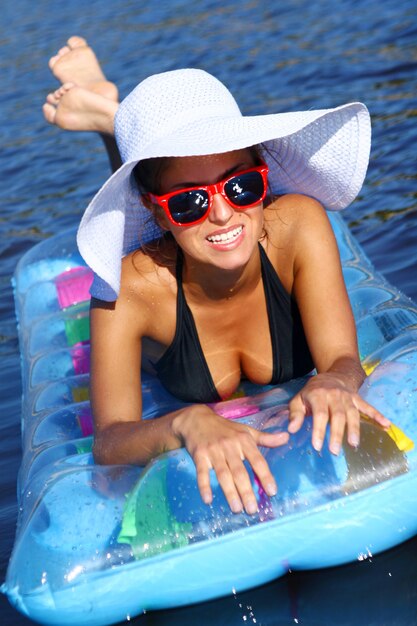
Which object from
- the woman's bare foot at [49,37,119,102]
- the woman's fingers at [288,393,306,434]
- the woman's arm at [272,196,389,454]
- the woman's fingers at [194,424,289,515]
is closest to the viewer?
the woman's fingers at [194,424,289,515]

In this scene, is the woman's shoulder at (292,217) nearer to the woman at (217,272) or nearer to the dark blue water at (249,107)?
the woman at (217,272)

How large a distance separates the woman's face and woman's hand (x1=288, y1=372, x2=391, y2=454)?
43 cm

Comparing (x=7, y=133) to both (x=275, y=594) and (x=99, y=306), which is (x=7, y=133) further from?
(x=275, y=594)

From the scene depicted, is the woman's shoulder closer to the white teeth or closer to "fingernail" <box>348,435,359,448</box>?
the white teeth

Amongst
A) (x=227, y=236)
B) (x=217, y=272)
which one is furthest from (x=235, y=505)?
(x=217, y=272)

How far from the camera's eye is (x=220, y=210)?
280 centimetres

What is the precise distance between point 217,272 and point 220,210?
1.18 feet

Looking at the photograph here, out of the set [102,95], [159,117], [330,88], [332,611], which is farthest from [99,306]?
[330,88]

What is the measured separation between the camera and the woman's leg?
4.64m

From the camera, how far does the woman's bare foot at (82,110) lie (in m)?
4.63

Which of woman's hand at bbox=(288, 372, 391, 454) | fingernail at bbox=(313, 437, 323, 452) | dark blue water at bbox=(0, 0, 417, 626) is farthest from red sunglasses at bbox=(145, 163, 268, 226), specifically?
dark blue water at bbox=(0, 0, 417, 626)

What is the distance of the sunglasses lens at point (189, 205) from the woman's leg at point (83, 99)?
1.84 m

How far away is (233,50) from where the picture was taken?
8.85m

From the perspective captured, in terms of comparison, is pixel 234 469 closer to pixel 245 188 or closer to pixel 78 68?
pixel 245 188
